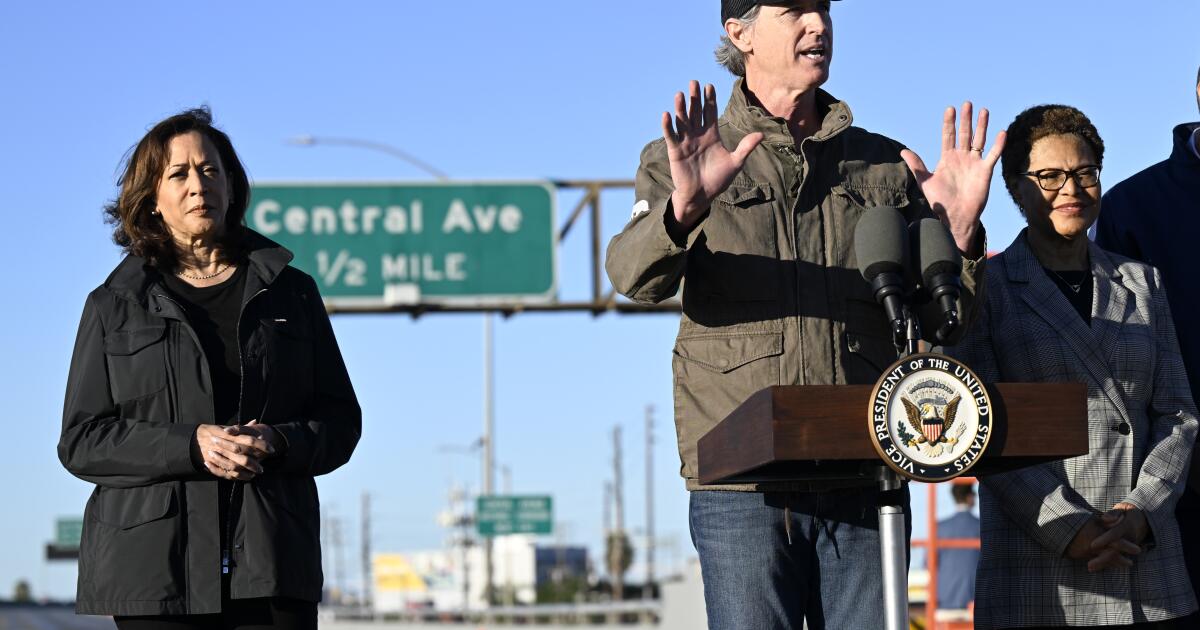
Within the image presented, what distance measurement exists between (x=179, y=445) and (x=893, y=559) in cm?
186

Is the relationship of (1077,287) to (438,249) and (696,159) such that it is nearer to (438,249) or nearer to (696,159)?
(696,159)

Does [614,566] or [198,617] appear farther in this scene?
[614,566]

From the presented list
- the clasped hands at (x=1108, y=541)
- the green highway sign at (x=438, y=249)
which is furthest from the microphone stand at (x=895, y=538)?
the green highway sign at (x=438, y=249)

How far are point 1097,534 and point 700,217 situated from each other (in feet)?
5.09

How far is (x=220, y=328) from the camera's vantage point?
4.60m

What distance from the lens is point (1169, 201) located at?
5438 mm

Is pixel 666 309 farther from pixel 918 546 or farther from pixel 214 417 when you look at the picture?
pixel 214 417

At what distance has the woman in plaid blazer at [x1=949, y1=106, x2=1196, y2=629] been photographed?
4629mm

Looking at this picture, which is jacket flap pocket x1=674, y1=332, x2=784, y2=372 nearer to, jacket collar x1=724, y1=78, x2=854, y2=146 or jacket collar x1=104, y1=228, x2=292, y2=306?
jacket collar x1=724, y1=78, x2=854, y2=146

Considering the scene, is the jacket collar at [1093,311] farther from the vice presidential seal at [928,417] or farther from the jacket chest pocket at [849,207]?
the vice presidential seal at [928,417]

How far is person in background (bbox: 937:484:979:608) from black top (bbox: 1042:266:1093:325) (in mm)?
6111

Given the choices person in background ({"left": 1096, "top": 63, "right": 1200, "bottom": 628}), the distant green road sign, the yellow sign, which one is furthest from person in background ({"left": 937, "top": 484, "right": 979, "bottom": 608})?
the yellow sign

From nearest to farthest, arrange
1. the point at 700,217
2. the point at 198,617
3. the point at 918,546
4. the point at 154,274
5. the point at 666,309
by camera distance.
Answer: the point at 700,217
the point at 198,617
the point at 154,274
the point at 918,546
the point at 666,309

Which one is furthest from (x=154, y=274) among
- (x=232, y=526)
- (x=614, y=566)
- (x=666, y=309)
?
(x=614, y=566)
